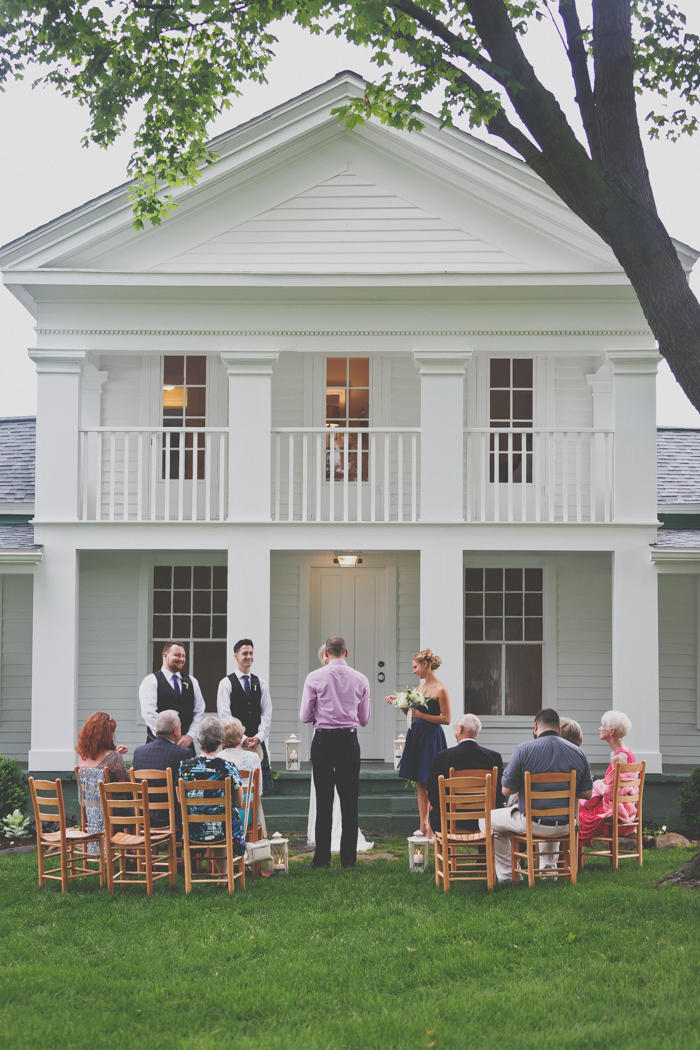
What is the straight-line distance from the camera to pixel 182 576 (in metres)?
14.1

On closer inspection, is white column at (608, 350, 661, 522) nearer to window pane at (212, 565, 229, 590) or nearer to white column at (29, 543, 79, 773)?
window pane at (212, 565, 229, 590)

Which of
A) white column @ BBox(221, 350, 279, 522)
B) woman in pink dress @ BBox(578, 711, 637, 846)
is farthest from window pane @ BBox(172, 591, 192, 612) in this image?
woman in pink dress @ BBox(578, 711, 637, 846)

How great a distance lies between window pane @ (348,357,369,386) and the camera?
14.0 meters

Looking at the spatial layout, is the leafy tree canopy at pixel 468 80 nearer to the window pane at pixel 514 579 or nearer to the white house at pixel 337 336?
the white house at pixel 337 336

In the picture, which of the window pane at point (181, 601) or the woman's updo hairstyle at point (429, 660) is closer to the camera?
the woman's updo hairstyle at point (429, 660)

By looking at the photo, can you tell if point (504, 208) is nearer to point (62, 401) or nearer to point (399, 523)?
point (399, 523)

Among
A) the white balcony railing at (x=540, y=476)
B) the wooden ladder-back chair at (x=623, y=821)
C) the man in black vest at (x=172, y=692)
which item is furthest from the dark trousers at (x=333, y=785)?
the white balcony railing at (x=540, y=476)

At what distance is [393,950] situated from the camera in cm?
631

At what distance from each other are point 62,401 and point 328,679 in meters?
5.54

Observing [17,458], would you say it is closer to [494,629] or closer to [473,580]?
[473,580]

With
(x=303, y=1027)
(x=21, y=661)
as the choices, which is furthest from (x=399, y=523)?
(x=303, y=1027)

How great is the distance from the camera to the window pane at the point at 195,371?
14047mm

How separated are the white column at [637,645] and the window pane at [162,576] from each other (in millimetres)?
5945

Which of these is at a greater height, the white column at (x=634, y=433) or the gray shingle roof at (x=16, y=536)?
the white column at (x=634, y=433)
